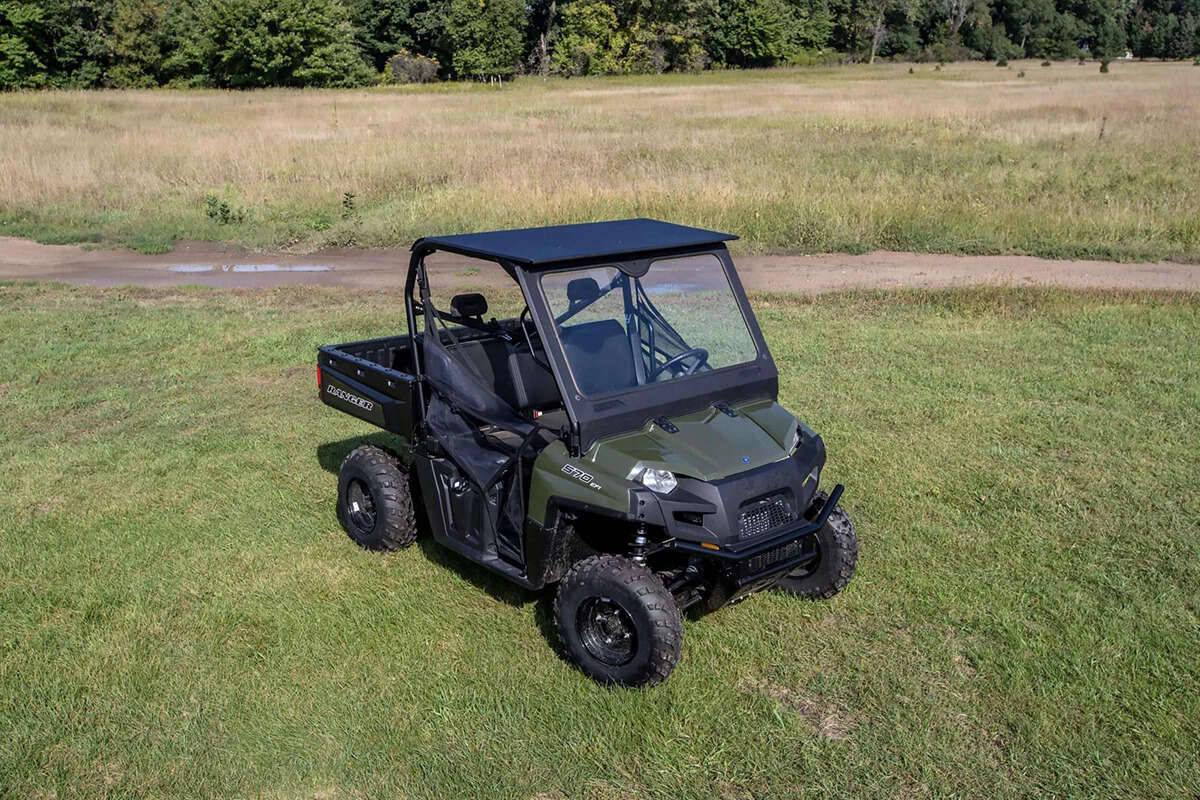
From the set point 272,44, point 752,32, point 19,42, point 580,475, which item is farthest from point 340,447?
point 752,32

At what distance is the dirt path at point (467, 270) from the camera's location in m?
13.8

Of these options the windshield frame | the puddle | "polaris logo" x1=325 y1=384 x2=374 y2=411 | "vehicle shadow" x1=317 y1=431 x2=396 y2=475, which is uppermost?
the windshield frame

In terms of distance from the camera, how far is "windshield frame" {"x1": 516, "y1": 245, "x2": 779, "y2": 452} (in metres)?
4.51

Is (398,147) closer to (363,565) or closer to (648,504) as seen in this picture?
(363,565)

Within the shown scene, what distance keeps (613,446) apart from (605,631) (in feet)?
2.72

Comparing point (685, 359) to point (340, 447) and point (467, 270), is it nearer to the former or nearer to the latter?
point (340, 447)

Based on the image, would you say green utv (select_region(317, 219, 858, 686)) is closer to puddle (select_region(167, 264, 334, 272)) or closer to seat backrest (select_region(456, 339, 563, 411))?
seat backrest (select_region(456, 339, 563, 411))

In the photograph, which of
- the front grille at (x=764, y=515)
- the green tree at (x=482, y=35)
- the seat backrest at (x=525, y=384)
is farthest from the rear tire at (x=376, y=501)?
the green tree at (x=482, y=35)

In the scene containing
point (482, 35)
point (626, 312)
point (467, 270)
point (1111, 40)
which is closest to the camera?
point (626, 312)

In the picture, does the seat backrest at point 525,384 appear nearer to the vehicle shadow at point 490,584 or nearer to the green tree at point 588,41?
the vehicle shadow at point 490,584

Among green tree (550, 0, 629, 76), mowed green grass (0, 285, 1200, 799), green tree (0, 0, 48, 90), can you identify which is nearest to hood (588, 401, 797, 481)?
mowed green grass (0, 285, 1200, 799)

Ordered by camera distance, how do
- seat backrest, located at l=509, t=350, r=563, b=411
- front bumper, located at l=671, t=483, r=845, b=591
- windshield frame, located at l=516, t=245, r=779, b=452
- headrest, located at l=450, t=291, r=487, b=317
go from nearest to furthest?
front bumper, located at l=671, t=483, r=845, b=591 → windshield frame, located at l=516, t=245, r=779, b=452 → seat backrest, located at l=509, t=350, r=563, b=411 → headrest, located at l=450, t=291, r=487, b=317

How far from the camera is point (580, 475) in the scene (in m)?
4.43

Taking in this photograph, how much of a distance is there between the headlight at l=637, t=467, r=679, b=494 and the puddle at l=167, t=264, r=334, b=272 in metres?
12.2
